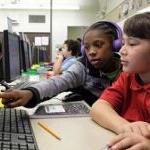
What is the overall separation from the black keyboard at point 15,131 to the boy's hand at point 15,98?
0.03 meters

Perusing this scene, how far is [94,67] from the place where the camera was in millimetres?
1562

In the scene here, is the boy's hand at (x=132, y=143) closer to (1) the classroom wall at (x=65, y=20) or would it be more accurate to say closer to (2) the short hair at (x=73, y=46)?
(2) the short hair at (x=73, y=46)

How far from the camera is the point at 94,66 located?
155 centimetres

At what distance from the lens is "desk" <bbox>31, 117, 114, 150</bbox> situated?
33.5 inches

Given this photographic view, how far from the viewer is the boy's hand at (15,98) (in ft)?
3.93

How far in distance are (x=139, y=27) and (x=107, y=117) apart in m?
0.33

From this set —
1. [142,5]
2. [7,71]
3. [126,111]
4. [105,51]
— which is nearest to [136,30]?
[126,111]

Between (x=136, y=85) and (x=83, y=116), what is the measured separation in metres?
0.24

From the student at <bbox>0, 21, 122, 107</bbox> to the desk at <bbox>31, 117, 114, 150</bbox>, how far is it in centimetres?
32

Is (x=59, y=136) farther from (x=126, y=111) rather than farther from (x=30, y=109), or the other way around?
(x=30, y=109)

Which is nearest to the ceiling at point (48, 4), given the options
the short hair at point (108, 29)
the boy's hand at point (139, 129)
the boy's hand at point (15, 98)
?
the short hair at point (108, 29)

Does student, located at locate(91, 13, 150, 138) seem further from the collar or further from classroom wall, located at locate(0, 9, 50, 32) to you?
classroom wall, located at locate(0, 9, 50, 32)

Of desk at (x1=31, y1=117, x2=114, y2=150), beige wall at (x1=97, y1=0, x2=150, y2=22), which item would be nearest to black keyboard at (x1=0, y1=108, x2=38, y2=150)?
desk at (x1=31, y1=117, x2=114, y2=150)

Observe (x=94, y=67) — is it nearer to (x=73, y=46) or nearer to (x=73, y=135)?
(x=73, y=135)
